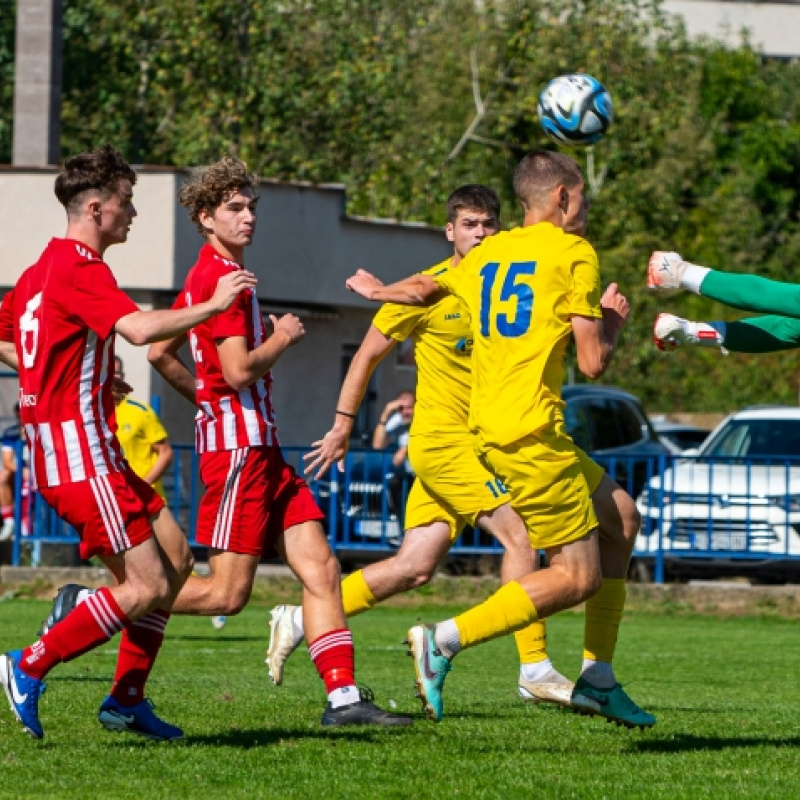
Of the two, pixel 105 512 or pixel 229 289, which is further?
pixel 105 512

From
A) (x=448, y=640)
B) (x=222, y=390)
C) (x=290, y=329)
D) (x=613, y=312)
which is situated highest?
(x=613, y=312)

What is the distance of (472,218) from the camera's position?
922 centimetres

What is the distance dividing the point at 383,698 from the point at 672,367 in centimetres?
3763

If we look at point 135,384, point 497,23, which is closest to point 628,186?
point 497,23

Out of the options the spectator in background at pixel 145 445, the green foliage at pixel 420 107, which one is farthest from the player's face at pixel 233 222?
the green foliage at pixel 420 107

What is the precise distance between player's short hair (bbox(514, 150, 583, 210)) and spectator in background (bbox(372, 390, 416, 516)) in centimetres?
1091

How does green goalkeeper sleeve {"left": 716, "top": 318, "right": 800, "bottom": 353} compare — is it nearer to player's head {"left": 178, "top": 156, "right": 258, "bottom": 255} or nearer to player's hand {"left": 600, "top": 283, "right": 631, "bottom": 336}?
player's hand {"left": 600, "top": 283, "right": 631, "bottom": 336}

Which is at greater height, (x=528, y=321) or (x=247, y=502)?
(x=528, y=321)

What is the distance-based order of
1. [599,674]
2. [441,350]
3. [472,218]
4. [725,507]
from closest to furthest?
1. [599,674]
2. [441,350]
3. [472,218]
4. [725,507]

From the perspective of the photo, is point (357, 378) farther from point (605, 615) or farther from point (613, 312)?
point (613, 312)

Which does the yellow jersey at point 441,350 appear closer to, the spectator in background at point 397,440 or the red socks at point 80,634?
the red socks at point 80,634

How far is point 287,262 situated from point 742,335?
17437mm

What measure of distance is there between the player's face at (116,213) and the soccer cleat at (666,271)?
192cm

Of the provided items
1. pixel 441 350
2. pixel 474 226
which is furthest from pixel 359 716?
pixel 474 226
